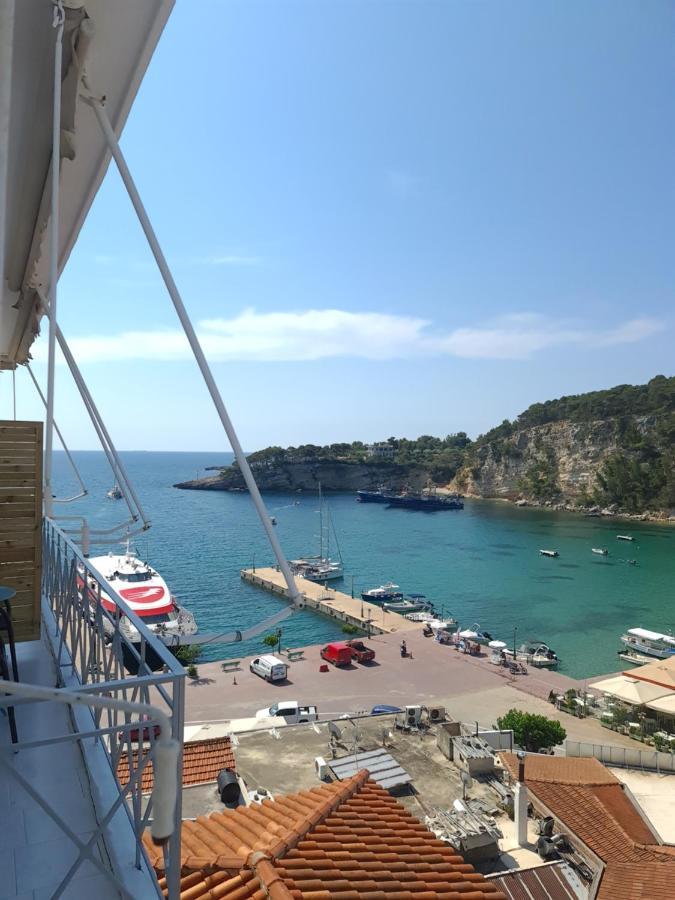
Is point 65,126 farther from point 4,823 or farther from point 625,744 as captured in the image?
point 625,744

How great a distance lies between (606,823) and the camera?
10.2 meters

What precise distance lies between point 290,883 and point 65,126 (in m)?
5.64

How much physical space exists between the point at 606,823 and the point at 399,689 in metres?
11.0

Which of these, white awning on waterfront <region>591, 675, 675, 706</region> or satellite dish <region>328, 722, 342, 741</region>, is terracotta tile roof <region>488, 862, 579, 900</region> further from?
white awning on waterfront <region>591, 675, 675, 706</region>

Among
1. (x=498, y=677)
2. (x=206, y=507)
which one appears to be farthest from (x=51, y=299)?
(x=206, y=507)

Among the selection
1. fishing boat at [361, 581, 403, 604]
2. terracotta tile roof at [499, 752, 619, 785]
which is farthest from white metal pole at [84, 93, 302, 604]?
fishing boat at [361, 581, 403, 604]

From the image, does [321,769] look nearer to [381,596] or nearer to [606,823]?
[606,823]

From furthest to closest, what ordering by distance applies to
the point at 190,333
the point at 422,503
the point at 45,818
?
the point at 422,503 < the point at 190,333 < the point at 45,818

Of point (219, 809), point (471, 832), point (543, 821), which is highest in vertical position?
point (219, 809)

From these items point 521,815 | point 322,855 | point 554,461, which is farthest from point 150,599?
point 554,461

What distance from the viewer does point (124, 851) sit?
262 centimetres

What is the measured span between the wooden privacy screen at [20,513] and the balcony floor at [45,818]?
0.84 metres

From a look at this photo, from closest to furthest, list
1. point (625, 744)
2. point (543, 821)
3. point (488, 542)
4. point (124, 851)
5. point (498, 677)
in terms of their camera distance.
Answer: point (124, 851) → point (543, 821) → point (625, 744) → point (498, 677) → point (488, 542)

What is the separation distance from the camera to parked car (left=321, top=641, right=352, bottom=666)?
2345cm
